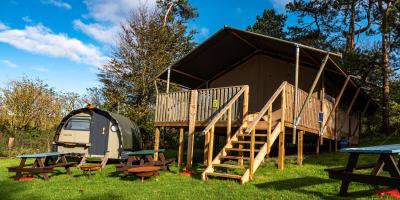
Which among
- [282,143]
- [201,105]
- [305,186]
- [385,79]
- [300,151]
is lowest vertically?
[305,186]

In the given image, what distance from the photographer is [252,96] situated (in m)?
13.9

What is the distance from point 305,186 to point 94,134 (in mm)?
9323

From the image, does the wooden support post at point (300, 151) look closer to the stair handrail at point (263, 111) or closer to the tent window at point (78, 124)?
the stair handrail at point (263, 111)

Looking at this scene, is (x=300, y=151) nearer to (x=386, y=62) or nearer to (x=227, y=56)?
(x=227, y=56)

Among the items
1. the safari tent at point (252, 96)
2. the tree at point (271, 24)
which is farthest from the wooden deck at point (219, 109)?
the tree at point (271, 24)

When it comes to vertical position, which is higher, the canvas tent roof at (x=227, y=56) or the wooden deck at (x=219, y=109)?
the canvas tent roof at (x=227, y=56)

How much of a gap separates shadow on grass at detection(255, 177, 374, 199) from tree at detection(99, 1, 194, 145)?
14528 mm

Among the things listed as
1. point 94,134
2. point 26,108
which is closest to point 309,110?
point 94,134

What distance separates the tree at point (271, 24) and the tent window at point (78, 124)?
16.6 m

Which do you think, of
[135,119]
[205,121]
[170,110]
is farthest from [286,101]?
[135,119]

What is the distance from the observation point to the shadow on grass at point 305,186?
648 cm

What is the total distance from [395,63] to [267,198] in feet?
61.3

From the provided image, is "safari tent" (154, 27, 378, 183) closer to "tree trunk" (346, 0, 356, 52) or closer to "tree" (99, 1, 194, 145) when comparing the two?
"tree" (99, 1, 194, 145)

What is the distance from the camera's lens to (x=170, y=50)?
24234 mm
